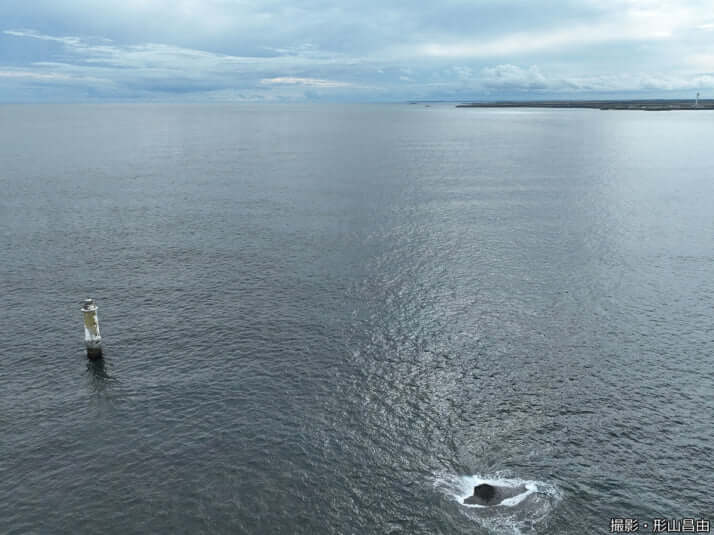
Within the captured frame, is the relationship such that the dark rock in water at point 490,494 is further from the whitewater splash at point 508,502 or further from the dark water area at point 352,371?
the dark water area at point 352,371

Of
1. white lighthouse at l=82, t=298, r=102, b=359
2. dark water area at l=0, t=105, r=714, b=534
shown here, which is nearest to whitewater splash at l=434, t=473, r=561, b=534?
dark water area at l=0, t=105, r=714, b=534

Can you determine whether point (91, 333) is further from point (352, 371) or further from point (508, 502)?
point (508, 502)

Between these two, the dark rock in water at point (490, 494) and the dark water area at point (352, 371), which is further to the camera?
the dark water area at point (352, 371)

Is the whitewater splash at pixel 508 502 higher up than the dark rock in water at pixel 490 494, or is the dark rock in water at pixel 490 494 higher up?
the dark rock in water at pixel 490 494

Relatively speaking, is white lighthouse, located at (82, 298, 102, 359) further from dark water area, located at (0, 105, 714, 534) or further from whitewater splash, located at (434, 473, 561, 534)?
whitewater splash, located at (434, 473, 561, 534)

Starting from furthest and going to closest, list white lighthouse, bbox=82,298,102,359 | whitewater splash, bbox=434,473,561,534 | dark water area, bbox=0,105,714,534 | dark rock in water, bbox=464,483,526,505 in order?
white lighthouse, bbox=82,298,102,359 → dark water area, bbox=0,105,714,534 → dark rock in water, bbox=464,483,526,505 → whitewater splash, bbox=434,473,561,534

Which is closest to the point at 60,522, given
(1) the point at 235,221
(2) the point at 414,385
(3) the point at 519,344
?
(2) the point at 414,385

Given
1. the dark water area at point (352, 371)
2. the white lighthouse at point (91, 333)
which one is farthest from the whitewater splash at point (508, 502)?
the white lighthouse at point (91, 333)
